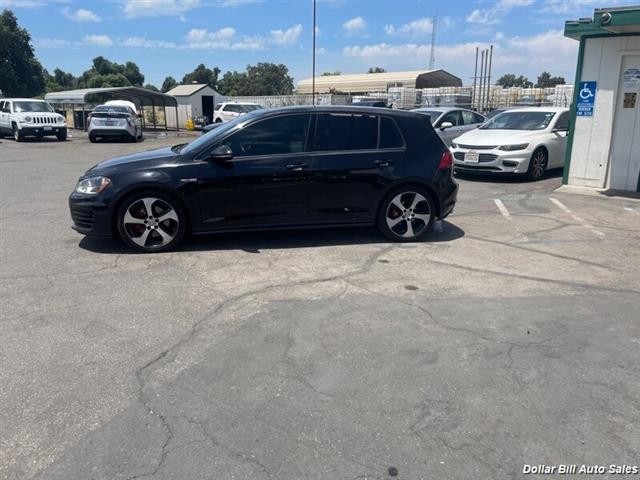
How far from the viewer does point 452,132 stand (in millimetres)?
14594

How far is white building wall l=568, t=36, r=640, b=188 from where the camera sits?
400 inches

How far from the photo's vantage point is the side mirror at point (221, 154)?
598 cm

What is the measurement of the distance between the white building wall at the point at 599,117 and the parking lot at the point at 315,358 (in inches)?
180

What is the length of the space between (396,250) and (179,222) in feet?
8.31

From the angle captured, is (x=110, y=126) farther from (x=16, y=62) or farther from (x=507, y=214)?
(x=16, y=62)

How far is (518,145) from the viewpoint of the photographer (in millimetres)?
11672

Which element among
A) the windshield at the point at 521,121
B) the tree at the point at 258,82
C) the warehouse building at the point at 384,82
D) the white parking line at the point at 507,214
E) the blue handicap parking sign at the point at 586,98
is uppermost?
the tree at the point at 258,82

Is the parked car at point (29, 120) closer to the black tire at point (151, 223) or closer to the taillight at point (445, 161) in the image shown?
the black tire at point (151, 223)

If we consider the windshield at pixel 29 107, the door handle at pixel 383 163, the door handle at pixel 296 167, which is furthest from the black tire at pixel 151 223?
the windshield at pixel 29 107

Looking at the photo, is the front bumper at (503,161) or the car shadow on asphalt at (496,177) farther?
the car shadow on asphalt at (496,177)

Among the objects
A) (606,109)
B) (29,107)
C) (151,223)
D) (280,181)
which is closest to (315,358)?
(280,181)

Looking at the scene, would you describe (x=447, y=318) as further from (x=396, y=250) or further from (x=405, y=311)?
(x=396, y=250)

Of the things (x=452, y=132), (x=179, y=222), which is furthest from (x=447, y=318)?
(x=452, y=132)

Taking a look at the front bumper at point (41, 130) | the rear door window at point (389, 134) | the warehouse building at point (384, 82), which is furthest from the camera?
the warehouse building at point (384, 82)
